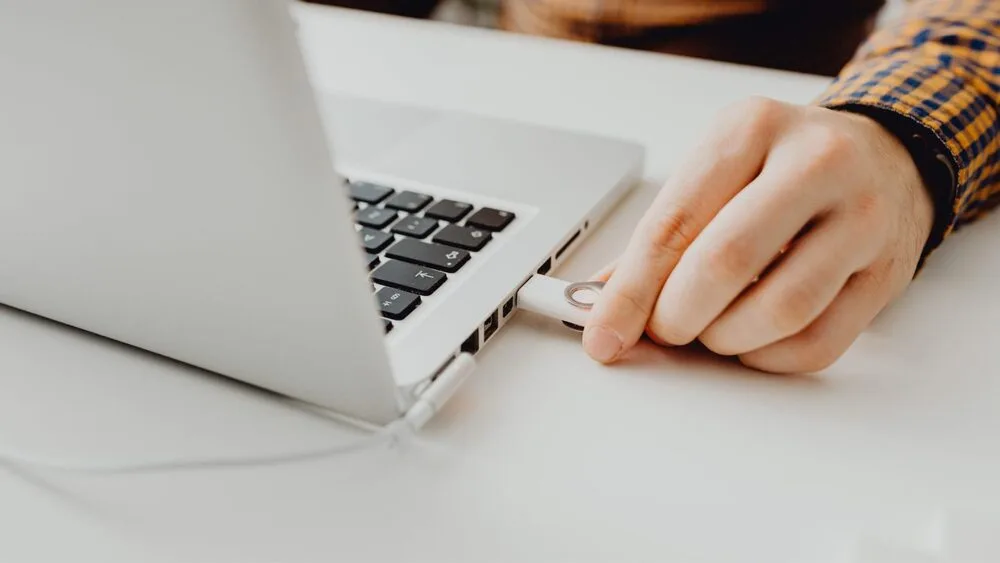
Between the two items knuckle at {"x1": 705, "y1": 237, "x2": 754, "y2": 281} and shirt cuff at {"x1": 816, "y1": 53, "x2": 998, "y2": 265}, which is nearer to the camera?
knuckle at {"x1": 705, "y1": 237, "x2": 754, "y2": 281}

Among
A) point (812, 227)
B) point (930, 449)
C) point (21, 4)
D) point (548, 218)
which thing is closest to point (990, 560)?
point (930, 449)

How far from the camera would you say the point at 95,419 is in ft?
1.23

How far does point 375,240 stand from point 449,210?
5cm

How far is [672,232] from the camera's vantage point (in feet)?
1.36

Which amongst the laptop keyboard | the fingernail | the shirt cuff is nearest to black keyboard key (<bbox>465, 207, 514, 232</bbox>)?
the laptop keyboard

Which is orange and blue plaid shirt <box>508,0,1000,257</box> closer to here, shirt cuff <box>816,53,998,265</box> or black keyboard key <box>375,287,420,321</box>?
shirt cuff <box>816,53,998,265</box>

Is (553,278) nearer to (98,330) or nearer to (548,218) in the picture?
(548,218)

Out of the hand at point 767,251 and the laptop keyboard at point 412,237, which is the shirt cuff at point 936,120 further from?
the laptop keyboard at point 412,237

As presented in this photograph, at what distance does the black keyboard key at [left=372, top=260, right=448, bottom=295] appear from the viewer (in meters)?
0.42

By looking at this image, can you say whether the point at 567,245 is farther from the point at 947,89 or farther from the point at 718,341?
the point at 947,89

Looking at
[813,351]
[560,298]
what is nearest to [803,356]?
[813,351]

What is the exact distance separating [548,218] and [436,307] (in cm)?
12

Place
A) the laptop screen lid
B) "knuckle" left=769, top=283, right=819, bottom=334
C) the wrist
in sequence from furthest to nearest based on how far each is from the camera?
1. the wrist
2. "knuckle" left=769, top=283, right=819, bottom=334
3. the laptop screen lid

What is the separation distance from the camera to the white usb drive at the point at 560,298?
1.38ft
